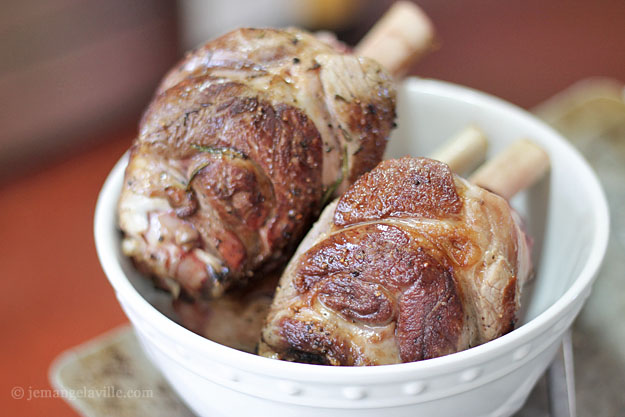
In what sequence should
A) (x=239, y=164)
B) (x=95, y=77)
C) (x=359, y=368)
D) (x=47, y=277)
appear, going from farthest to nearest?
1. (x=95, y=77)
2. (x=47, y=277)
3. (x=239, y=164)
4. (x=359, y=368)

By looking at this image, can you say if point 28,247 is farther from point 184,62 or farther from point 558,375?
point 558,375

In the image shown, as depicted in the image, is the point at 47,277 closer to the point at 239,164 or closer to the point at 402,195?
the point at 239,164

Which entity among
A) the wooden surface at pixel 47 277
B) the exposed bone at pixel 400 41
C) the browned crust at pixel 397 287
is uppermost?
the exposed bone at pixel 400 41

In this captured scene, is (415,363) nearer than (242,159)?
Yes

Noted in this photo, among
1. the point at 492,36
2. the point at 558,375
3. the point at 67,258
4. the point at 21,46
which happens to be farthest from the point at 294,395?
the point at 492,36

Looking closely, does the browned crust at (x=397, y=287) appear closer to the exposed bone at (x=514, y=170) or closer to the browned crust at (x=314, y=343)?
the browned crust at (x=314, y=343)

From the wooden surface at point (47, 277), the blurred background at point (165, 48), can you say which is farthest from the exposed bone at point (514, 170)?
the blurred background at point (165, 48)

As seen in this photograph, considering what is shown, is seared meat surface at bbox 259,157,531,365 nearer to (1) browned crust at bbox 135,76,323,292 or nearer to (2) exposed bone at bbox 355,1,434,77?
(1) browned crust at bbox 135,76,323,292

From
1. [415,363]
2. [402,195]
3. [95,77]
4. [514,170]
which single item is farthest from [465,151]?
[95,77]
